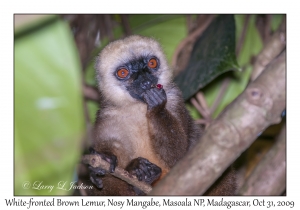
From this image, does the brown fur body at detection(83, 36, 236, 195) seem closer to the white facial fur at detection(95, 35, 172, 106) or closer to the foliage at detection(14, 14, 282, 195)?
the white facial fur at detection(95, 35, 172, 106)

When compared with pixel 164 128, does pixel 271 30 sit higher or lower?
higher

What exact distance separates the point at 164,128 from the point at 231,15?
1.47m

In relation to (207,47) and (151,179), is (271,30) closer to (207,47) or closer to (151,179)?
(207,47)

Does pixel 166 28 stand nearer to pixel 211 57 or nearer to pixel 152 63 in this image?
pixel 211 57

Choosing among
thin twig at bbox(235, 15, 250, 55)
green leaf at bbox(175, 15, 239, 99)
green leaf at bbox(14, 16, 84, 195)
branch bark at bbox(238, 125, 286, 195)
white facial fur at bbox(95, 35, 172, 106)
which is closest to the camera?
green leaf at bbox(14, 16, 84, 195)

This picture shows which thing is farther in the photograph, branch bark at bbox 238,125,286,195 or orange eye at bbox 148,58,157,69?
orange eye at bbox 148,58,157,69

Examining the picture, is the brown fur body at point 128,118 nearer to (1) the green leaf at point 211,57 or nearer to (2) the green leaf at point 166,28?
(1) the green leaf at point 211,57

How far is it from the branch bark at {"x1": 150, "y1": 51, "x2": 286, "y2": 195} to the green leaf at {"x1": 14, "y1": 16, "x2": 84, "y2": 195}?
18.9 inches

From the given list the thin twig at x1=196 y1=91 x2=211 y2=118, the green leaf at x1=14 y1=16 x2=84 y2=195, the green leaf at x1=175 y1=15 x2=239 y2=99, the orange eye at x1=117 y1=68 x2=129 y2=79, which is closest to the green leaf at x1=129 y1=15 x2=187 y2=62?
the green leaf at x1=175 y1=15 x2=239 y2=99

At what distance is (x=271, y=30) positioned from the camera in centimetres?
433

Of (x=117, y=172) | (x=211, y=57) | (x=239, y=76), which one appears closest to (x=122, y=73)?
(x=211, y=57)

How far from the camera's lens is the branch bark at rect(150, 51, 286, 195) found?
1.64 m

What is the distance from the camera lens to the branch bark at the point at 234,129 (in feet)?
5.38
